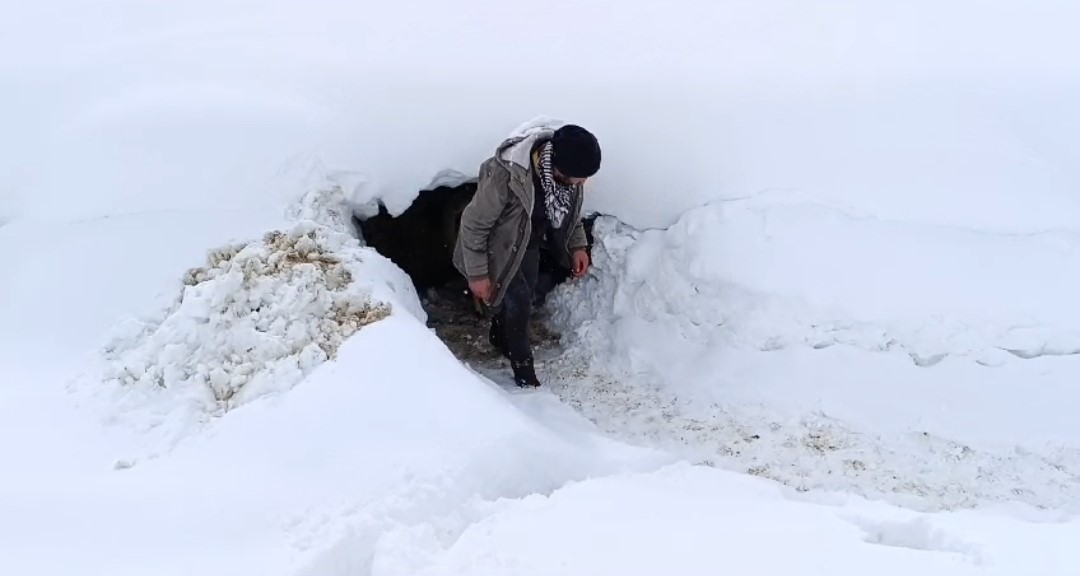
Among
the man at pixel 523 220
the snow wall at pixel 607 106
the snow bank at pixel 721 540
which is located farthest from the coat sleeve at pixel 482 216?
the snow bank at pixel 721 540

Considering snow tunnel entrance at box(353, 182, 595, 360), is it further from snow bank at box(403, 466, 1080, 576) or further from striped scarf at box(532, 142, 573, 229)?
snow bank at box(403, 466, 1080, 576)

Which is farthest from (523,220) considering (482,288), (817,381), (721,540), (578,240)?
(721,540)

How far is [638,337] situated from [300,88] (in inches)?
106

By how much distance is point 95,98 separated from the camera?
514 cm

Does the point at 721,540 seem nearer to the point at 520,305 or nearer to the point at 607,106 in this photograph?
the point at 520,305

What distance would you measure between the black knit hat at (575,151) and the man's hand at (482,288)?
833 mm

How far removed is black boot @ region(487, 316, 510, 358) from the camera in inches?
198

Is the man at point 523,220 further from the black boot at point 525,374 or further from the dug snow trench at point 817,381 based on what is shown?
the dug snow trench at point 817,381

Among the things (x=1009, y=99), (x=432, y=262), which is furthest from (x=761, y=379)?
(x=432, y=262)

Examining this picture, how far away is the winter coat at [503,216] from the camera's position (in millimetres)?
4008

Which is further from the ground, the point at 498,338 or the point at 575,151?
the point at 575,151

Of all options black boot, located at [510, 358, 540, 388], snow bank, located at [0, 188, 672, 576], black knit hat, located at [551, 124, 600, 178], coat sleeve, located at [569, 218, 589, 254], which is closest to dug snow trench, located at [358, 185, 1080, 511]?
black boot, located at [510, 358, 540, 388]

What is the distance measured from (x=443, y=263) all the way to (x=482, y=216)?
197 cm

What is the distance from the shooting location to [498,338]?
203 inches
